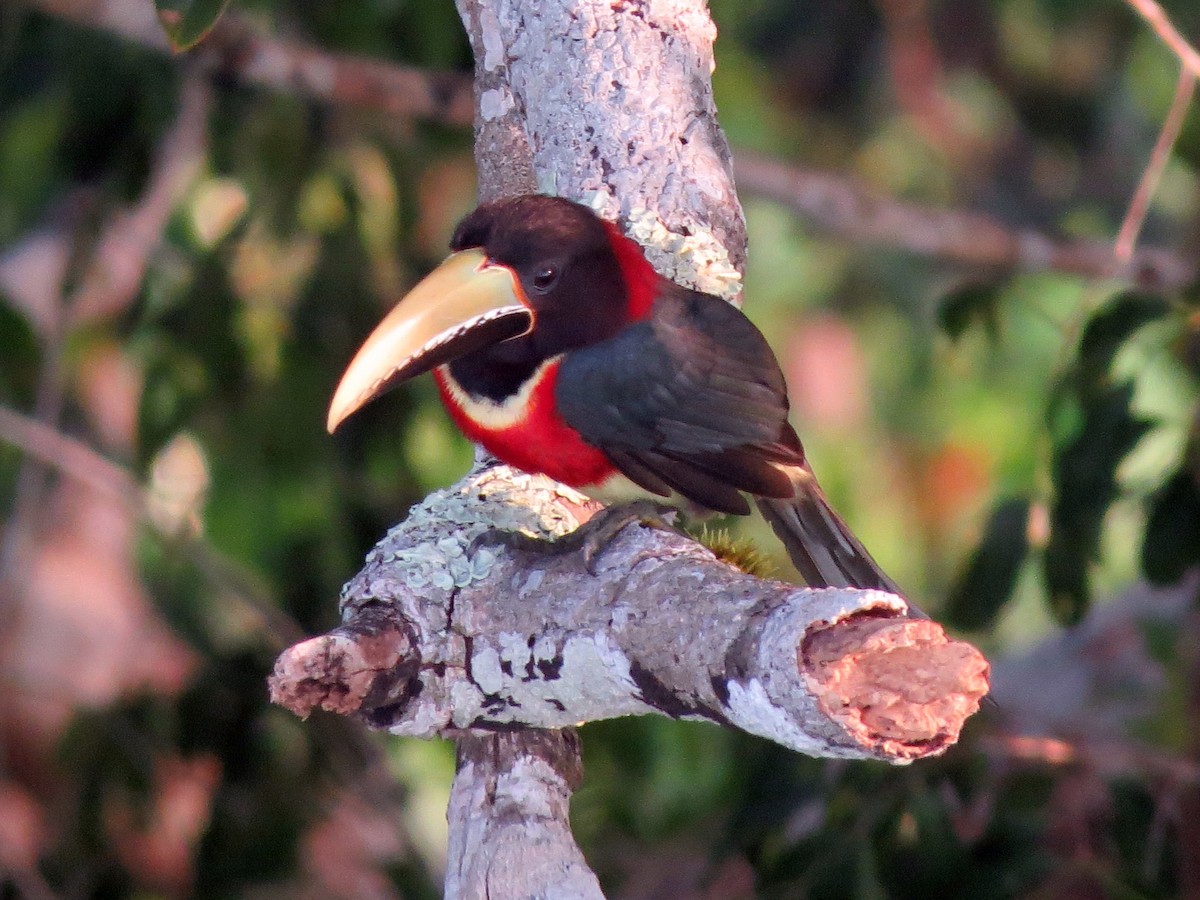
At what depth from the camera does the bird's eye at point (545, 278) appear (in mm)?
2214

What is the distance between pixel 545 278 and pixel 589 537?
0.40 meters

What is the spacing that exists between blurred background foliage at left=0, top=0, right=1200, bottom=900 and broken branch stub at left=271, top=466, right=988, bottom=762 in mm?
860

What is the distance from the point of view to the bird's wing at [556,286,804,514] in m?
2.21

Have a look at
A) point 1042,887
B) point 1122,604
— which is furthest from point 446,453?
point 1042,887

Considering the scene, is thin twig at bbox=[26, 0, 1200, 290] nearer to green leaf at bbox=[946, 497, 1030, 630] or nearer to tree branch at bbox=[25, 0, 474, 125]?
tree branch at bbox=[25, 0, 474, 125]

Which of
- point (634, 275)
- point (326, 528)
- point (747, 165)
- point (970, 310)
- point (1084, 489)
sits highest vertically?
point (634, 275)

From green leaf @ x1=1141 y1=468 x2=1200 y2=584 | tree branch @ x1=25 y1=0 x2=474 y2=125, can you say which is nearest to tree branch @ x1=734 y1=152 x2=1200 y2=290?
tree branch @ x1=25 y1=0 x2=474 y2=125

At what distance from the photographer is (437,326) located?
2150 millimetres

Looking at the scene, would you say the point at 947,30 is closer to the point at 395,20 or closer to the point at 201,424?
the point at 395,20

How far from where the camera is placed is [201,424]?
3.58 metres

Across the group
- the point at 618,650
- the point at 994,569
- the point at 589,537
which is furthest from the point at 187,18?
the point at 994,569

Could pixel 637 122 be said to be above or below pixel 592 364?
above

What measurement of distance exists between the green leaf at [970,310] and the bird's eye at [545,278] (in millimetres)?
1142

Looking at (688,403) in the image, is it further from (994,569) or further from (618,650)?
(994,569)
